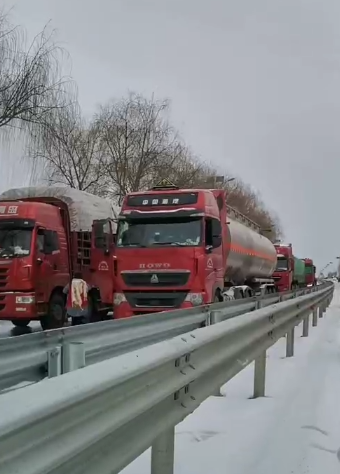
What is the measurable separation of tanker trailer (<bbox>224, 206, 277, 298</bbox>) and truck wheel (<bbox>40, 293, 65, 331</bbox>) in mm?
4294

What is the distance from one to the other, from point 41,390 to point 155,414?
122 centimetres

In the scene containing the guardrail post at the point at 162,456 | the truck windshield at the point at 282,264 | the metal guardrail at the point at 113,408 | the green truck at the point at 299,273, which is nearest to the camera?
the metal guardrail at the point at 113,408

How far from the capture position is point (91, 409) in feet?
7.01

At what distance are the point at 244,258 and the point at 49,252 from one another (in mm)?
6915

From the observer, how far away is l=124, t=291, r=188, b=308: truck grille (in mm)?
12664

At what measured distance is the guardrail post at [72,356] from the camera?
9.11 ft

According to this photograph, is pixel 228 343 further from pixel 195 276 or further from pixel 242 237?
pixel 242 237

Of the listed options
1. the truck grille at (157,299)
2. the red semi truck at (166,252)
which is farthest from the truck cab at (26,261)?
the truck grille at (157,299)

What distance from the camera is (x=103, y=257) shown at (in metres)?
14.5

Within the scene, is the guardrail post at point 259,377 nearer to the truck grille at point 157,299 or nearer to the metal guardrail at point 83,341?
the metal guardrail at point 83,341

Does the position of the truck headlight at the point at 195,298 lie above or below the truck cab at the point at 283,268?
below

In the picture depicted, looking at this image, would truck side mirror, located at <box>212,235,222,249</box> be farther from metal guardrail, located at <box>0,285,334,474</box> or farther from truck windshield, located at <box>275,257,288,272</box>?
truck windshield, located at <box>275,257,288,272</box>

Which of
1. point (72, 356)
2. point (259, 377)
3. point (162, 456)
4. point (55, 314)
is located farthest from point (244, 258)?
point (72, 356)

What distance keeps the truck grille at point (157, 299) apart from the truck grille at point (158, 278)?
20cm
